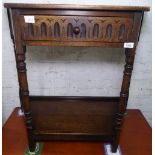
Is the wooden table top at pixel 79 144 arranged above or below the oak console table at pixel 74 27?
below

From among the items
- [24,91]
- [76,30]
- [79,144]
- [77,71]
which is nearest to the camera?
[76,30]

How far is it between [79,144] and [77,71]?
612mm

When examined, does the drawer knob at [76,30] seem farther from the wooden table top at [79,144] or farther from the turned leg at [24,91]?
the wooden table top at [79,144]

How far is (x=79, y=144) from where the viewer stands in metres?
1.40

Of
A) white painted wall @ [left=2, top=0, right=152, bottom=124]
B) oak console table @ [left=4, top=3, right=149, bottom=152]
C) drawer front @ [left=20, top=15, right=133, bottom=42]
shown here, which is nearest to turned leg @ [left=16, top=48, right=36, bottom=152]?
oak console table @ [left=4, top=3, right=149, bottom=152]

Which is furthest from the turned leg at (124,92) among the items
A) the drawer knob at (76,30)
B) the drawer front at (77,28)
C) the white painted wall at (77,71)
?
the white painted wall at (77,71)

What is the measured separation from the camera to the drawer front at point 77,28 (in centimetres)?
95

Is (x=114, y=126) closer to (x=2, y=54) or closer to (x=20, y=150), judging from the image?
(x=20, y=150)

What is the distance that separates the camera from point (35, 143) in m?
1.32

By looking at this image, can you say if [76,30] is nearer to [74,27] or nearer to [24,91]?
[74,27]

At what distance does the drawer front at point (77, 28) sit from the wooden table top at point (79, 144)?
818 mm

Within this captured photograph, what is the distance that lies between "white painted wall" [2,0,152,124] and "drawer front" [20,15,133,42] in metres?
0.58

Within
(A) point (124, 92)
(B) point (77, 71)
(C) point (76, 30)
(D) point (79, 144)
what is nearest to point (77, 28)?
(C) point (76, 30)

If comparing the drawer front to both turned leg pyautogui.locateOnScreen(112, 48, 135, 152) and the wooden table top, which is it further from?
the wooden table top
